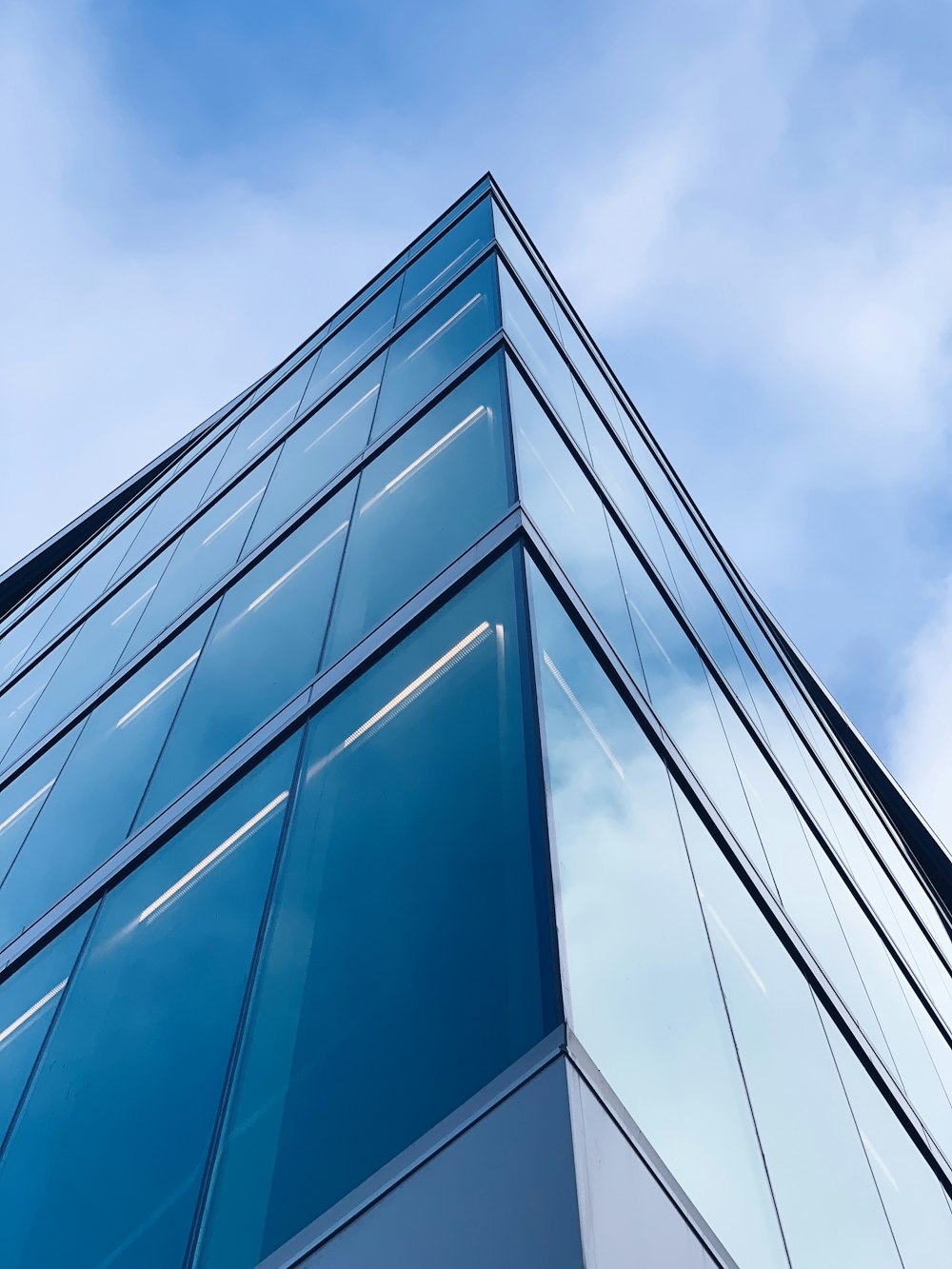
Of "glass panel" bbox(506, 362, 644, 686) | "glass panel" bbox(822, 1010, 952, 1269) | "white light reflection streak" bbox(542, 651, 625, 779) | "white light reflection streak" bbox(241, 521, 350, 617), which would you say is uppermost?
"white light reflection streak" bbox(241, 521, 350, 617)

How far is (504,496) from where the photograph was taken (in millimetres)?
6910

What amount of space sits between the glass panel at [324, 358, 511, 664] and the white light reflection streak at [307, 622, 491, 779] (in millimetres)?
1029

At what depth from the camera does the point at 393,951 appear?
14.5 feet

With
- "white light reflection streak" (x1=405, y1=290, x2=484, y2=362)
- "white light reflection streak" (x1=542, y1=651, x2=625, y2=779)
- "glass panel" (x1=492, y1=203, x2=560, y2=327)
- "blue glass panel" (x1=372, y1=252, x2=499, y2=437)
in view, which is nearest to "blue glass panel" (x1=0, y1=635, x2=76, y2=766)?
"blue glass panel" (x1=372, y1=252, x2=499, y2=437)

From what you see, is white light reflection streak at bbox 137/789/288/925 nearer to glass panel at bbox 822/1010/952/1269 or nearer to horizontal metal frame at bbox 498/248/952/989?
glass panel at bbox 822/1010/952/1269

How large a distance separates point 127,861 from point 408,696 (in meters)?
2.50

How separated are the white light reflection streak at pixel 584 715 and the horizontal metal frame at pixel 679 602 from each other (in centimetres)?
397

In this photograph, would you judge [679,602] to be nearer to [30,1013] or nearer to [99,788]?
[99,788]

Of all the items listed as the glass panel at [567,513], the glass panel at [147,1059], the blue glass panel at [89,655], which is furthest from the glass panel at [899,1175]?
the blue glass panel at [89,655]

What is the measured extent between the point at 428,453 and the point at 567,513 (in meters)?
1.31

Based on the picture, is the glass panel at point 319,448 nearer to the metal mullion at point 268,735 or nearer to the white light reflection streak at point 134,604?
the white light reflection streak at point 134,604

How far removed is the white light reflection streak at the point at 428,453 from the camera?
831 centimetres

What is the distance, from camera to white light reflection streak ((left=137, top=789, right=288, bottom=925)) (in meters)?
6.13

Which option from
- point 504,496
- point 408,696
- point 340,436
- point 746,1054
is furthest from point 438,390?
point 746,1054
